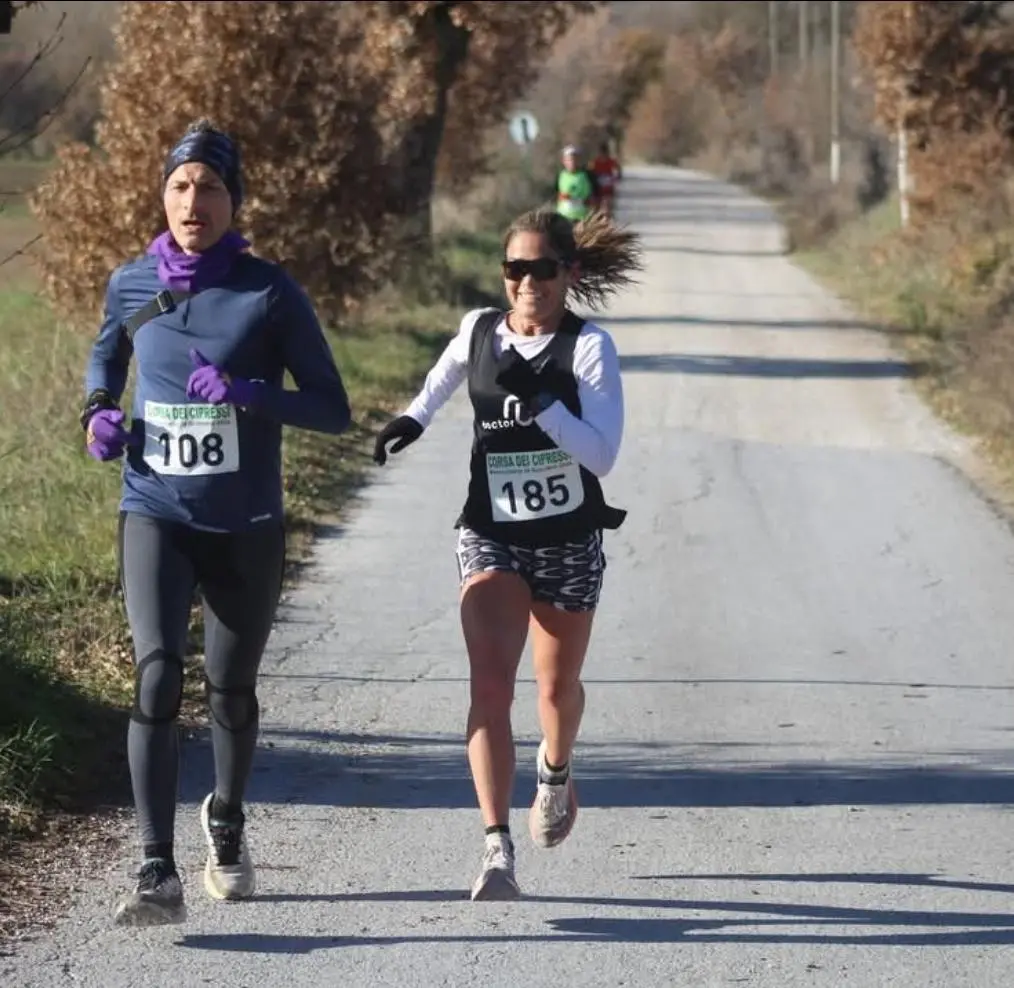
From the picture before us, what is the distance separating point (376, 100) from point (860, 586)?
31.4 feet

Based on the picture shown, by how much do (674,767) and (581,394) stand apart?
2.02 metres

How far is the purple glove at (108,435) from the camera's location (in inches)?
212

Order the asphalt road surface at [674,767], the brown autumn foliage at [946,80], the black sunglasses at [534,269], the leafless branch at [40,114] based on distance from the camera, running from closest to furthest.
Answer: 1. the asphalt road surface at [674,767]
2. the black sunglasses at [534,269]
3. the leafless branch at [40,114]
4. the brown autumn foliage at [946,80]

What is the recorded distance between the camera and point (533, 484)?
5723 millimetres

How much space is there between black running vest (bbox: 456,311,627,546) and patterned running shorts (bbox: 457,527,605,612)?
0.03m

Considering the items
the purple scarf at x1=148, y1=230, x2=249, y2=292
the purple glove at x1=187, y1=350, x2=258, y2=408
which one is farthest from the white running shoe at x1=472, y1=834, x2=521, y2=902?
the purple scarf at x1=148, y1=230, x2=249, y2=292

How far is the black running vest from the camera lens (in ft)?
18.8

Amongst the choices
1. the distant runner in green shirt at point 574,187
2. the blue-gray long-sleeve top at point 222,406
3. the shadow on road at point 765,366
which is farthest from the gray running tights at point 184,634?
the distant runner in green shirt at point 574,187

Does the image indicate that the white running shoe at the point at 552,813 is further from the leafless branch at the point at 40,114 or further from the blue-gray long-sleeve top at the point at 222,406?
the leafless branch at the point at 40,114

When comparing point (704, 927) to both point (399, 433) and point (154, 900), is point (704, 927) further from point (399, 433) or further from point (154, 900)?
point (399, 433)

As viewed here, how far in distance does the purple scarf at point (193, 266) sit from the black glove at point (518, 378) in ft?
2.58

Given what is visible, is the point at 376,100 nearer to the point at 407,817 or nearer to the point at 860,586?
the point at 860,586

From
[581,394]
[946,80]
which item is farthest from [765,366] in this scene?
[581,394]

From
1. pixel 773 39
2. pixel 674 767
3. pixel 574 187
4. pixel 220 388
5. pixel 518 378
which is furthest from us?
pixel 773 39
